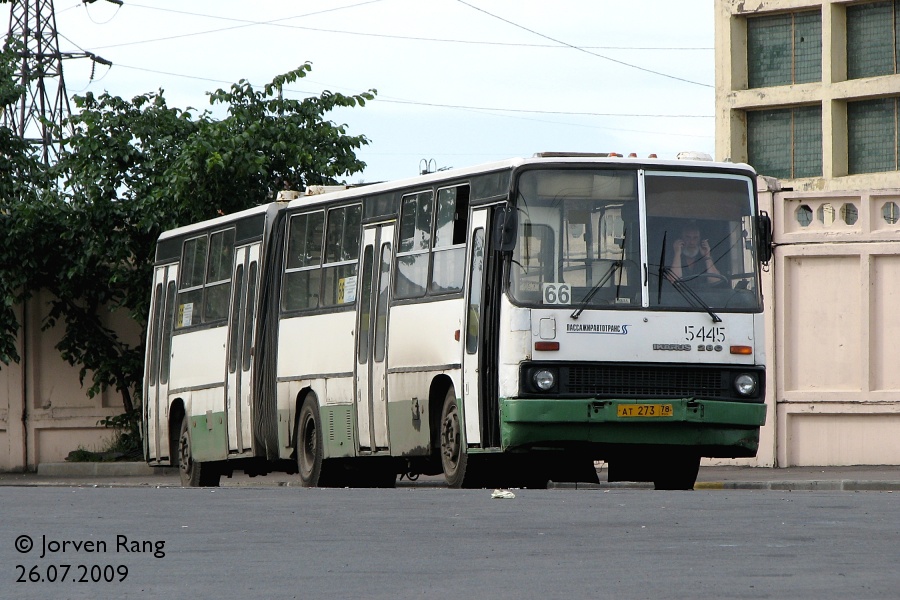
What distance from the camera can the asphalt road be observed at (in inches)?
312

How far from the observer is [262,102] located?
2934cm

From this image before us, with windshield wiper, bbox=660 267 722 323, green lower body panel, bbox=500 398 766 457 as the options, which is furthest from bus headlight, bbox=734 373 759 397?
windshield wiper, bbox=660 267 722 323

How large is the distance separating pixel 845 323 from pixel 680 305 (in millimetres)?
7649

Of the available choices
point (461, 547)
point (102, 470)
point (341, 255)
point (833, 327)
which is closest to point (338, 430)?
point (341, 255)

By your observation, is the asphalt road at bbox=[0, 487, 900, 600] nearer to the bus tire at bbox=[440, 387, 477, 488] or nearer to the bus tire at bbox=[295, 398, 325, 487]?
the bus tire at bbox=[440, 387, 477, 488]

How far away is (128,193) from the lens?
2877 cm

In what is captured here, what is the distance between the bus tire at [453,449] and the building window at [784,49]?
24.3 metres

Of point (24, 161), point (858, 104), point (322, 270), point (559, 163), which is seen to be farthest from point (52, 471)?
point (858, 104)

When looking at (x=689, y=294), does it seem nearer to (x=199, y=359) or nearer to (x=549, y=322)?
(x=549, y=322)

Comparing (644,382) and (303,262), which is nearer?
(644,382)

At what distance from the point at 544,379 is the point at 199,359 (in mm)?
7438

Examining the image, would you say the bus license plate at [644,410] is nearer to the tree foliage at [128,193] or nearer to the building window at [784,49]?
the tree foliage at [128,193]

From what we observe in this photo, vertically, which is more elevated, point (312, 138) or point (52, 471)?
point (312, 138)

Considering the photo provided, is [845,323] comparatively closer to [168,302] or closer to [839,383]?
[839,383]
